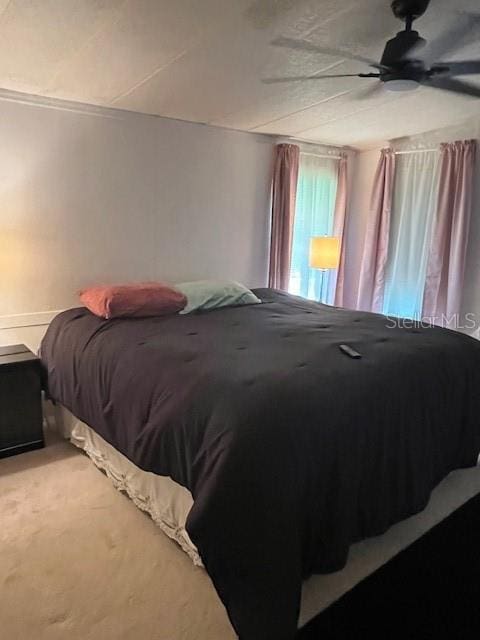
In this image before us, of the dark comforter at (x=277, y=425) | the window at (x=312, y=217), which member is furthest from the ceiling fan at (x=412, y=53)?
the window at (x=312, y=217)

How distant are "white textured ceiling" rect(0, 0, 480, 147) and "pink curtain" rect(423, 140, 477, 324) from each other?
1.24 feet

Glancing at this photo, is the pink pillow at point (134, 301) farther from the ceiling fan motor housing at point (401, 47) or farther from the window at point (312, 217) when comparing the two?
the window at point (312, 217)

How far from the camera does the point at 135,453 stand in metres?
1.93

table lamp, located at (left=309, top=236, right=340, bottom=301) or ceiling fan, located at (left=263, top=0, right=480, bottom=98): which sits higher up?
ceiling fan, located at (left=263, top=0, right=480, bottom=98)

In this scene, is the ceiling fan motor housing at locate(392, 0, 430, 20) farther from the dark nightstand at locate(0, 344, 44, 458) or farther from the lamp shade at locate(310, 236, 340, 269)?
the dark nightstand at locate(0, 344, 44, 458)

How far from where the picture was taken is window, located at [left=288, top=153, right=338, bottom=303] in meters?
4.50

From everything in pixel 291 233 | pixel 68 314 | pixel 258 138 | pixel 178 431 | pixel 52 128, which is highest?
pixel 258 138

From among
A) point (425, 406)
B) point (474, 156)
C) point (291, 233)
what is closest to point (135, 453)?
point (425, 406)

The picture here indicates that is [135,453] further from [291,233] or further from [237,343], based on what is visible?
[291,233]

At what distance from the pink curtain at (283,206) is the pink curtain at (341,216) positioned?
640 mm

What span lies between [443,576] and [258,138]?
3572 mm

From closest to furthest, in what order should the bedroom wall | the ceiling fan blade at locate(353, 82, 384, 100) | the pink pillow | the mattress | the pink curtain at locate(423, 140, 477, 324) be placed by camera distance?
the mattress → the pink pillow → the ceiling fan blade at locate(353, 82, 384, 100) → the bedroom wall → the pink curtain at locate(423, 140, 477, 324)

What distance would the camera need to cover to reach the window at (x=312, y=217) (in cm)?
450

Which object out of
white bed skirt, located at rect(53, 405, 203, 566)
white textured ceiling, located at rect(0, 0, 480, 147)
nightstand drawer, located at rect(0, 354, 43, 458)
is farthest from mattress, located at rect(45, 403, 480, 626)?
white textured ceiling, located at rect(0, 0, 480, 147)
